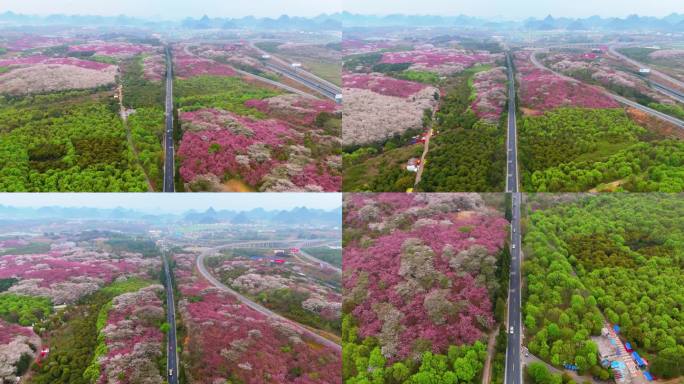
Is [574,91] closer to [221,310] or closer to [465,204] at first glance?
[465,204]

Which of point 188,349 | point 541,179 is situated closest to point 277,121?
point 188,349

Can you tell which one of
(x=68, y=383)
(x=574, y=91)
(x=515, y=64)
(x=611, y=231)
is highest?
(x=515, y=64)

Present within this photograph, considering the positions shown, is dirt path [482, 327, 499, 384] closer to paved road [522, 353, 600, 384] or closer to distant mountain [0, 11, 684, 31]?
paved road [522, 353, 600, 384]

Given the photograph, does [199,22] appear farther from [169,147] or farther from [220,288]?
[220,288]

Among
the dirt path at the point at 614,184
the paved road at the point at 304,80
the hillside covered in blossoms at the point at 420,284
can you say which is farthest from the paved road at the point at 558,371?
the paved road at the point at 304,80

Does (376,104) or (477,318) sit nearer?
(477,318)

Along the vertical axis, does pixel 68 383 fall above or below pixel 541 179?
below
